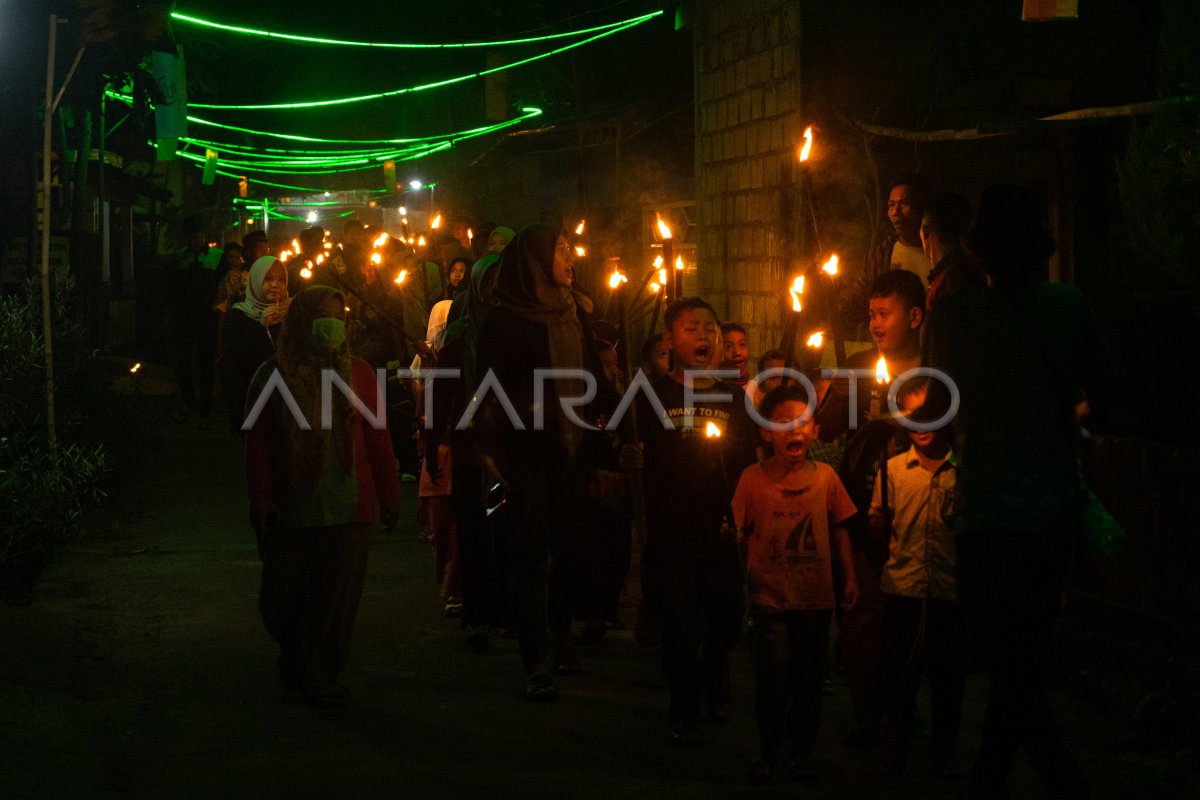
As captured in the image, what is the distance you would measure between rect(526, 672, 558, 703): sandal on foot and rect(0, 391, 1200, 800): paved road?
70 mm

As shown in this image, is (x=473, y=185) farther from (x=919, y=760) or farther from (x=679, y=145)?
(x=919, y=760)

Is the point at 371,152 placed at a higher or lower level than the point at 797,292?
higher

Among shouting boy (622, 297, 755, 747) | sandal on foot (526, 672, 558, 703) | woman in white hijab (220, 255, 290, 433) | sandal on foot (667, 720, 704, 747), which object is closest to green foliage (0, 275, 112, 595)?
woman in white hijab (220, 255, 290, 433)

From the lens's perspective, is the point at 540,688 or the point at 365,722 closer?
the point at 365,722

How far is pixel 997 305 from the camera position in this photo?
4.88m

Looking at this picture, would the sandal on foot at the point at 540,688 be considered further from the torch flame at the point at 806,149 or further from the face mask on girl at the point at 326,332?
the torch flame at the point at 806,149

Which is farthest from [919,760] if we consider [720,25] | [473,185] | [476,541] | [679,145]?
[473,185]

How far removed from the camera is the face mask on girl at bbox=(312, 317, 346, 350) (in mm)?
7367

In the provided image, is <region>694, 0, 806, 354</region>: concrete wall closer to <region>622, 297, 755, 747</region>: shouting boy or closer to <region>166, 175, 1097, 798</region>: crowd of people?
<region>166, 175, 1097, 798</region>: crowd of people

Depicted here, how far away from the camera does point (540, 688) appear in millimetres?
7168

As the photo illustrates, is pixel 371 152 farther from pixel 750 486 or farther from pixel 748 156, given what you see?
pixel 750 486

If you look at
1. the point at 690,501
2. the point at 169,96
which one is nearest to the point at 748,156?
the point at 690,501

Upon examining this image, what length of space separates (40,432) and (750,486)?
24.5ft

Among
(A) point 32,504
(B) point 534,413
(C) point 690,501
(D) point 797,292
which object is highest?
(D) point 797,292
